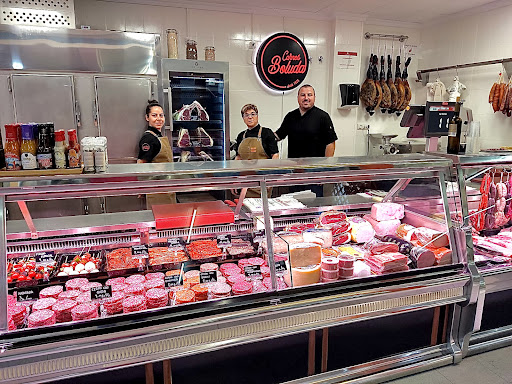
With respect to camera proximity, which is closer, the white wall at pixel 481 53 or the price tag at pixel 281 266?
the price tag at pixel 281 266

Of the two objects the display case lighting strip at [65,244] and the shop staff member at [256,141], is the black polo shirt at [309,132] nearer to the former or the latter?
the shop staff member at [256,141]

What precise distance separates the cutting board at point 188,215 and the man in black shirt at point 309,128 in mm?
2422

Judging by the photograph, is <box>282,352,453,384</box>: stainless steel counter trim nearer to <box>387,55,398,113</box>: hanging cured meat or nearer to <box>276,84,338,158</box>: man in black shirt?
<box>276,84,338,158</box>: man in black shirt

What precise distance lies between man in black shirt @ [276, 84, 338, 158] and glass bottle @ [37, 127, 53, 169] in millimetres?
3288

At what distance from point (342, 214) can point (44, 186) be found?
73.5 inches

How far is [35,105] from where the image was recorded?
4.33m

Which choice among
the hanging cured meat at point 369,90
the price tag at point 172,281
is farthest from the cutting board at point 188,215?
the hanging cured meat at point 369,90

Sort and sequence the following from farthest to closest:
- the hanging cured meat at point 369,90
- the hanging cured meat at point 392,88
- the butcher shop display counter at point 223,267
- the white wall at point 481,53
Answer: the hanging cured meat at point 392,88
the hanging cured meat at point 369,90
the white wall at point 481,53
the butcher shop display counter at point 223,267

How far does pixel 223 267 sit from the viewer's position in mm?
2287

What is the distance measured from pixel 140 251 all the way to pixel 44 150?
82cm

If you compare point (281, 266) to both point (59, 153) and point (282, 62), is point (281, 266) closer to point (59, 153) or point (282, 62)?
point (59, 153)

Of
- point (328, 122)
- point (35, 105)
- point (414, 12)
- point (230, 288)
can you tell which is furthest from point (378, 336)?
point (414, 12)

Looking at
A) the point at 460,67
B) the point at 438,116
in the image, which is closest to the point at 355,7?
the point at 460,67

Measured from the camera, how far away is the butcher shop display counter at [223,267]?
175 cm
